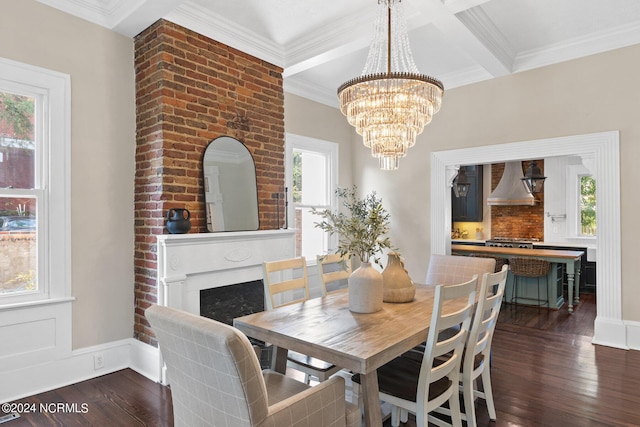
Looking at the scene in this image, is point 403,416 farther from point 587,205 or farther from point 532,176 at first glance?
point 587,205

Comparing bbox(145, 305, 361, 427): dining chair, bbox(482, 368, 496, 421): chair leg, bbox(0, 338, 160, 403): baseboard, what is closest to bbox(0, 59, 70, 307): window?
bbox(0, 338, 160, 403): baseboard

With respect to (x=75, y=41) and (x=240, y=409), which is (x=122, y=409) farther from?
(x=75, y=41)

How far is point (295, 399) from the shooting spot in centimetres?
147

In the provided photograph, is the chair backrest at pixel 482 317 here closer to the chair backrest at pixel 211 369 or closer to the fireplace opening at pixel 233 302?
the chair backrest at pixel 211 369

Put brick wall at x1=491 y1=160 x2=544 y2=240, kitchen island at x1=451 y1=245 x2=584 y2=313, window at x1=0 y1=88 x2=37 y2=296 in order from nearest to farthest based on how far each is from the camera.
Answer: window at x1=0 y1=88 x2=37 y2=296 < kitchen island at x1=451 y1=245 x2=584 y2=313 < brick wall at x1=491 y1=160 x2=544 y2=240

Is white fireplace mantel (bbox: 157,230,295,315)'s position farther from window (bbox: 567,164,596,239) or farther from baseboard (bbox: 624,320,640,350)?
window (bbox: 567,164,596,239)

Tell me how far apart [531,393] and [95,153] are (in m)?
3.91

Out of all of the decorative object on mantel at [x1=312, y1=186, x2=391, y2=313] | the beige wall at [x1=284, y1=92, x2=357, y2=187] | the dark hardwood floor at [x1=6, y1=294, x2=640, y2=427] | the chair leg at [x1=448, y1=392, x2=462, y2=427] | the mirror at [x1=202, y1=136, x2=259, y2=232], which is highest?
the beige wall at [x1=284, y1=92, x2=357, y2=187]

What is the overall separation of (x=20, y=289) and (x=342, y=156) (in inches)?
166

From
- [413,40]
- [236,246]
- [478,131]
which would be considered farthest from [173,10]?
[478,131]

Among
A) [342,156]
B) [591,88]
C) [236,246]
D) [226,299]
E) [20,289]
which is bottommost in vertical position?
[226,299]

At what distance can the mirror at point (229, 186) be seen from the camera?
11.5 feet

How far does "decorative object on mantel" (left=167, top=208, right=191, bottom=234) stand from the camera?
3131 mm

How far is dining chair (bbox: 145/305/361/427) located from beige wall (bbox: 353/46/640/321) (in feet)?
12.4
